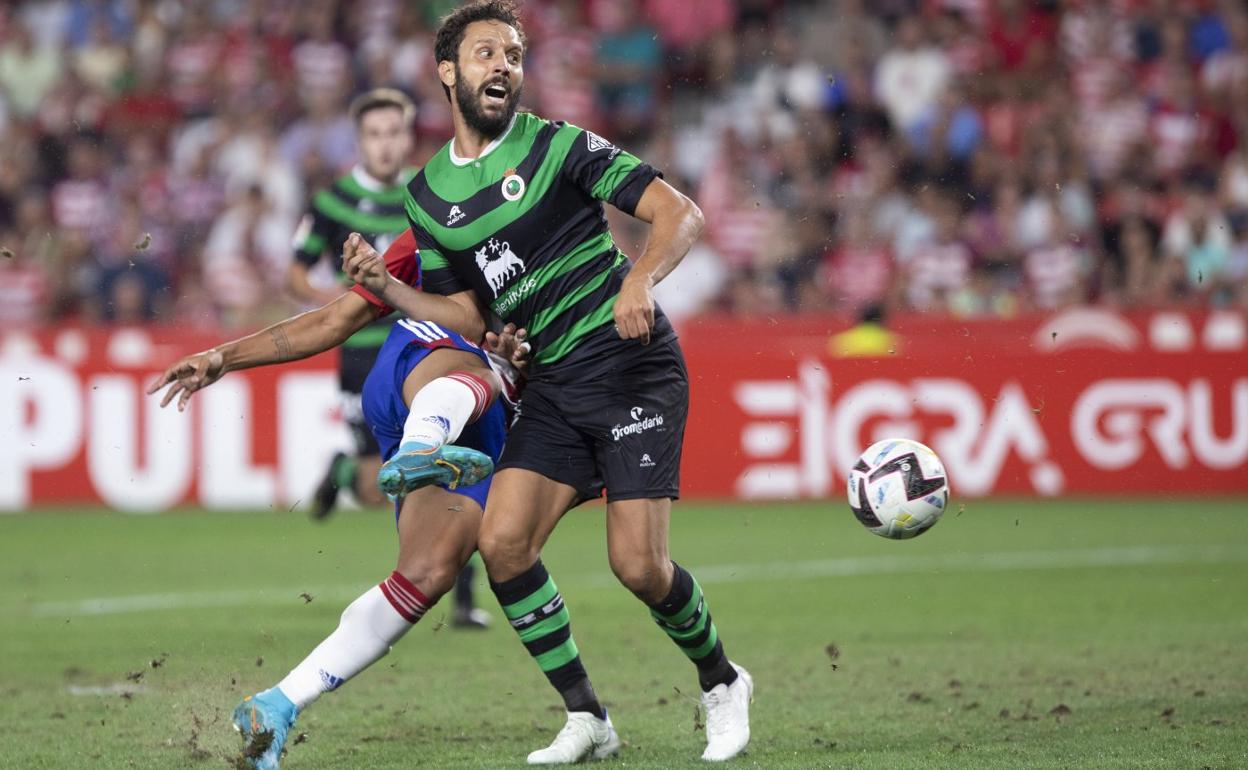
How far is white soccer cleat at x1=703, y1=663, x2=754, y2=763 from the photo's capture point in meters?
5.74

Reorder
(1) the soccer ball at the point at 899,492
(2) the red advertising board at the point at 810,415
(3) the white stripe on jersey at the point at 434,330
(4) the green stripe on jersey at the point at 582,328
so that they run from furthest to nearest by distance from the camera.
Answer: (2) the red advertising board at the point at 810,415
(3) the white stripe on jersey at the point at 434,330
(1) the soccer ball at the point at 899,492
(4) the green stripe on jersey at the point at 582,328

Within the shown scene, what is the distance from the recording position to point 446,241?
5.75m

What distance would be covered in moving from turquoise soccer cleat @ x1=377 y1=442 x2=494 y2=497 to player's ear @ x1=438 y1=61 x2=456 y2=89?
1194 mm

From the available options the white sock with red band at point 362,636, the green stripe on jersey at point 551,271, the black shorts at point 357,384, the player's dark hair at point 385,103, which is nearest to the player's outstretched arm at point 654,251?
the green stripe on jersey at point 551,271

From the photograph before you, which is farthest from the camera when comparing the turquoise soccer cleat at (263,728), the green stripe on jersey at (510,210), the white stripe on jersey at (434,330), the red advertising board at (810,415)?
the red advertising board at (810,415)

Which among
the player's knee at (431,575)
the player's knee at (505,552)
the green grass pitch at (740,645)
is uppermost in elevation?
the player's knee at (505,552)

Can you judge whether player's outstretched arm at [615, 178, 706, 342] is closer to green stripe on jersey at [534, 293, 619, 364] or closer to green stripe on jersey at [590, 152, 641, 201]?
green stripe on jersey at [590, 152, 641, 201]

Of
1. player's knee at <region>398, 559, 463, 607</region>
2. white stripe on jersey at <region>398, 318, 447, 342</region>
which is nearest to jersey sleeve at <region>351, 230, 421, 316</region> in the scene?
white stripe on jersey at <region>398, 318, 447, 342</region>

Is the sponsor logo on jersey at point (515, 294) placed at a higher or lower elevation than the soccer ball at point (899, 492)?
higher

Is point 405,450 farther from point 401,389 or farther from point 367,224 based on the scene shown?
point 367,224

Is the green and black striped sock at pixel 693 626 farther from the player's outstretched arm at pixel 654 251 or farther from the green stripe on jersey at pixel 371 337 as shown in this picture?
the green stripe on jersey at pixel 371 337

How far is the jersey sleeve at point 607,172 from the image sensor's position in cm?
558

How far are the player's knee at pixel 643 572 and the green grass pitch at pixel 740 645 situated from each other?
0.56m

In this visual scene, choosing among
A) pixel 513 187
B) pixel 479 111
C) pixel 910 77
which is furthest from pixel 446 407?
pixel 910 77
